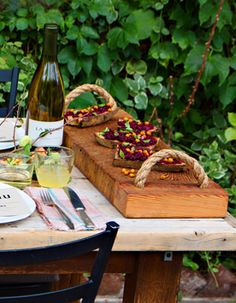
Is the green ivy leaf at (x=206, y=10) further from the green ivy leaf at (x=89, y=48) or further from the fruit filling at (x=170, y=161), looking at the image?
the fruit filling at (x=170, y=161)

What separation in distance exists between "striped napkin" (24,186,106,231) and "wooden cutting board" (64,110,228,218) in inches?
2.9

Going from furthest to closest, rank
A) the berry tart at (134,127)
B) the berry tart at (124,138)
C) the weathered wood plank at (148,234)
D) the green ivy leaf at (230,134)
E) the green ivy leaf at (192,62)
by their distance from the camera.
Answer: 1. the green ivy leaf at (192,62)
2. the green ivy leaf at (230,134)
3. the berry tart at (134,127)
4. the berry tart at (124,138)
5. the weathered wood plank at (148,234)

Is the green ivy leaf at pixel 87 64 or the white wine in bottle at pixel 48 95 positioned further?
the green ivy leaf at pixel 87 64

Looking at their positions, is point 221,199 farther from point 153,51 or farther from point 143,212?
point 153,51

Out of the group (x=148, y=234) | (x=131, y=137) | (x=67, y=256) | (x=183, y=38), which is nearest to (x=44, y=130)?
(x=131, y=137)

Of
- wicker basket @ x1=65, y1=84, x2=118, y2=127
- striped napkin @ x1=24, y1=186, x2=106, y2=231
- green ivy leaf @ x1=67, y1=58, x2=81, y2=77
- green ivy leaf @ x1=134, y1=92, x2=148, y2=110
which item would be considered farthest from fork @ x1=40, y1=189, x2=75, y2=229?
green ivy leaf @ x1=134, y1=92, x2=148, y2=110

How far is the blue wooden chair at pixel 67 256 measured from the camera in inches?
61.7

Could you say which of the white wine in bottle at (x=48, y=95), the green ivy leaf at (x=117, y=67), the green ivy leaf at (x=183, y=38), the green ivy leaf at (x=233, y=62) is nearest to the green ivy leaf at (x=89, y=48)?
the green ivy leaf at (x=117, y=67)

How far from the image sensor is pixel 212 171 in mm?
4020

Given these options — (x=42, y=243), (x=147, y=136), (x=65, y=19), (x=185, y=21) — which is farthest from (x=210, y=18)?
(x=42, y=243)

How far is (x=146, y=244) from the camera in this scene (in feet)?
6.34

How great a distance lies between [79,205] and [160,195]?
0.66ft

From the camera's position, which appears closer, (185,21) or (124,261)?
(124,261)

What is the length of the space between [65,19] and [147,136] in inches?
73.4
